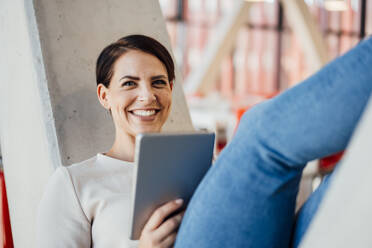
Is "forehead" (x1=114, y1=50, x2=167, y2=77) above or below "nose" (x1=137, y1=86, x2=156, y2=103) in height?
above

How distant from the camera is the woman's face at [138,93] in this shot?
1.19 m

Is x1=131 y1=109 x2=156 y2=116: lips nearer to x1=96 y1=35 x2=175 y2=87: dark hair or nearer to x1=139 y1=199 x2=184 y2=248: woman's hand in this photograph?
x1=96 y1=35 x2=175 y2=87: dark hair

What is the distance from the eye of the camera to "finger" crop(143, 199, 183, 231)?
92 centimetres

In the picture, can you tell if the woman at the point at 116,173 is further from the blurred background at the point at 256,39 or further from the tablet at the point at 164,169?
the blurred background at the point at 256,39

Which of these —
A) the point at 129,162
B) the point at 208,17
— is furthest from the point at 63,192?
the point at 208,17

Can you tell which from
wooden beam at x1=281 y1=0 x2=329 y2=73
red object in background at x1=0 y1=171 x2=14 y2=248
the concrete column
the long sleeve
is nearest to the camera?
the long sleeve

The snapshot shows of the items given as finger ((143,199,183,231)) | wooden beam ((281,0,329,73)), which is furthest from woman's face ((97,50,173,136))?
wooden beam ((281,0,329,73))

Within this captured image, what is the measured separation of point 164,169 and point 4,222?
0.82 meters

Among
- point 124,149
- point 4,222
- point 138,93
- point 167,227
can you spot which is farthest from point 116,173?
point 4,222

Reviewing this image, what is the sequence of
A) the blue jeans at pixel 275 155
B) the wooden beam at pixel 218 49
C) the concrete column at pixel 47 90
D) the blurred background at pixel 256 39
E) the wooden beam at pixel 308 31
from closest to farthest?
the blue jeans at pixel 275 155 → the concrete column at pixel 47 90 → the wooden beam at pixel 308 31 → the wooden beam at pixel 218 49 → the blurred background at pixel 256 39

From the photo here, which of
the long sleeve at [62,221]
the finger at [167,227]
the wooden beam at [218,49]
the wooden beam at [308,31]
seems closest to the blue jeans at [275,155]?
the finger at [167,227]

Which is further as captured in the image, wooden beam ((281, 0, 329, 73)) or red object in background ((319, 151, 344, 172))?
wooden beam ((281, 0, 329, 73))

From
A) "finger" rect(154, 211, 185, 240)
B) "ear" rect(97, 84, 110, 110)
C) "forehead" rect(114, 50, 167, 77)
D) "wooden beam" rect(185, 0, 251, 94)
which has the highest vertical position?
"forehead" rect(114, 50, 167, 77)

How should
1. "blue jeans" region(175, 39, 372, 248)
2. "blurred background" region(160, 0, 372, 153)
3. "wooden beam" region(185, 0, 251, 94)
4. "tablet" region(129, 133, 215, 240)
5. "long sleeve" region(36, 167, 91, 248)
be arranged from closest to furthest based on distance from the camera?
"blue jeans" region(175, 39, 372, 248) < "tablet" region(129, 133, 215, 240) < "long sleeve" region(36, 167, 91, 248) < "wooden beam" region(185, 0, 251, 94) < "blurred background" region(160, 0, 372, 153)
